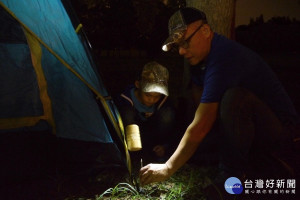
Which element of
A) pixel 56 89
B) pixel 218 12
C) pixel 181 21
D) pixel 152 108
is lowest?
pixel 152 108

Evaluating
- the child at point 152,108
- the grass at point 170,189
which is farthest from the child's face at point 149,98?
the grass at point 170,189

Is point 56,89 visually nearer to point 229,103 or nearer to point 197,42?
point 197,42

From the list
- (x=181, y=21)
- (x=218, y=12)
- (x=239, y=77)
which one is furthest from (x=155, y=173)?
(x=218, y=12)

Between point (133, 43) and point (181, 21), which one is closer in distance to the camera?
point (181, 21)

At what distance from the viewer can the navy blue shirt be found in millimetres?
1907

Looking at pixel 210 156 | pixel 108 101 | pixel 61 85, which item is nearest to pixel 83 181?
pixel 108 101

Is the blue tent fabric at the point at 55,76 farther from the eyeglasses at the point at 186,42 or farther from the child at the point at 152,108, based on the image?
the eyeglasses at the point at 186,42

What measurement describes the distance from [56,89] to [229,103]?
157 cm

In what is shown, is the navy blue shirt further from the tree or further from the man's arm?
the tree

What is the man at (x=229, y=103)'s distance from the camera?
6.27 feet

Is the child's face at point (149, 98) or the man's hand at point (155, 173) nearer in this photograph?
the man's hand at point (155, 173)

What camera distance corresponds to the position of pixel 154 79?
267 centimetres

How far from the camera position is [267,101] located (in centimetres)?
208

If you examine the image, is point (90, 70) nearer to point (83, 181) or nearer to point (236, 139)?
point (83, 181)
